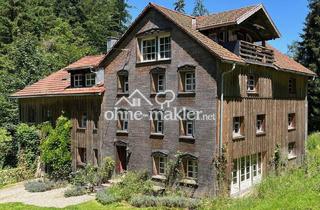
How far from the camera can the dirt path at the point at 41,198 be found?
23.9 meters

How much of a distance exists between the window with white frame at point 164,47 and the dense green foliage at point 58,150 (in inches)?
395

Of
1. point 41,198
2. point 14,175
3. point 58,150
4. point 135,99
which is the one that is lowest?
point 41,198

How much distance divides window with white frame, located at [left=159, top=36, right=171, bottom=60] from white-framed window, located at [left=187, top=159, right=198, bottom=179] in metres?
6.82

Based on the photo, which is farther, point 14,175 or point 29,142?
point 29,142

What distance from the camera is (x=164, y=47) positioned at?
25.3 metres

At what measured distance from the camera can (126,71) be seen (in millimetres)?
27312

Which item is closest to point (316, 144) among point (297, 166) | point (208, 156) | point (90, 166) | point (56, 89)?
point (297, 166)

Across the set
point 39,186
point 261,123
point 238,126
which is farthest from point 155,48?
point 39,186

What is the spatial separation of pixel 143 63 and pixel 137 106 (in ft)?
9.74

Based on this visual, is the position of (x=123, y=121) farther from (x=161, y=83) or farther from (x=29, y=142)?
(x=29, y=142)

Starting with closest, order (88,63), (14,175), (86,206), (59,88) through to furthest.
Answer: (86,206) → (88,63) → (59,88) → (14,175)

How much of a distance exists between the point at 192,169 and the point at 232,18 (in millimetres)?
9540

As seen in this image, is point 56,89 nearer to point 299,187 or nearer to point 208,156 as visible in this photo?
point 208,156

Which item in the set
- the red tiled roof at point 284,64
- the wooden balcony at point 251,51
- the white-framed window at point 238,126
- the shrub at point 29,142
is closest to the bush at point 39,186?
the shrub at point 29,142
